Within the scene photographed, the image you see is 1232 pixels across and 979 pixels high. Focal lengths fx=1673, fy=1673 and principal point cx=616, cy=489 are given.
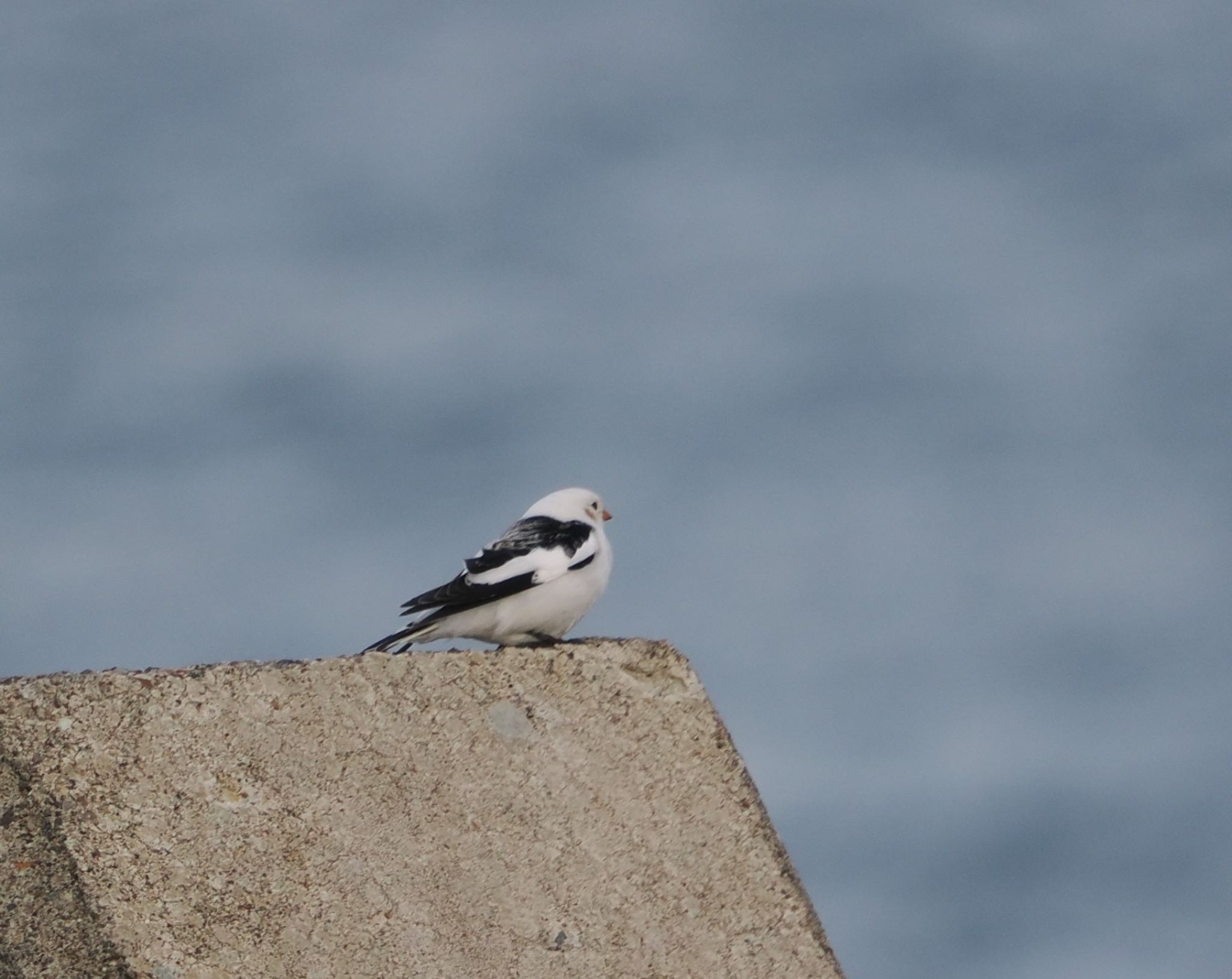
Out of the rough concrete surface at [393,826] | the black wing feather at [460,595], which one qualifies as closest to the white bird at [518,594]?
the black wing feather at [460,595]

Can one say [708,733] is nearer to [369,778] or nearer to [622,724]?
[622,724]

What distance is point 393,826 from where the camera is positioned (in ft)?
12.6

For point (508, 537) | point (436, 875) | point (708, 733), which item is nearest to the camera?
point (436, 875)

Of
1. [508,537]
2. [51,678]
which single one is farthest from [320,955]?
[508,537]

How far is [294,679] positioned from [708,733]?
1.10 metres

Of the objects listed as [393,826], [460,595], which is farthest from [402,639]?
[393,826]

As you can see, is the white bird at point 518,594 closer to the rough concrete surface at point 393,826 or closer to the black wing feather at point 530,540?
the black wing feather at point 530,540

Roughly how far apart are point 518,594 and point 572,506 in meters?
1.05

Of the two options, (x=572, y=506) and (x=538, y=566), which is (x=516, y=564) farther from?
(x=572, y=506)

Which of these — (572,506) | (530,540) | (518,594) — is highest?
(572,506)

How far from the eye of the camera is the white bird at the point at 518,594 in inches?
230

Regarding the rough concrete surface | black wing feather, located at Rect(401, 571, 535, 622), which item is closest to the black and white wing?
black wing feather, located at Rect(401, 571, 535, 622)

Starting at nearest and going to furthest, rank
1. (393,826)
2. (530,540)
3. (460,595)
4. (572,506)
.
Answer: (393,826), (460,595), (530,540), (572,506)

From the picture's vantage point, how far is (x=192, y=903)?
3.53 metres
